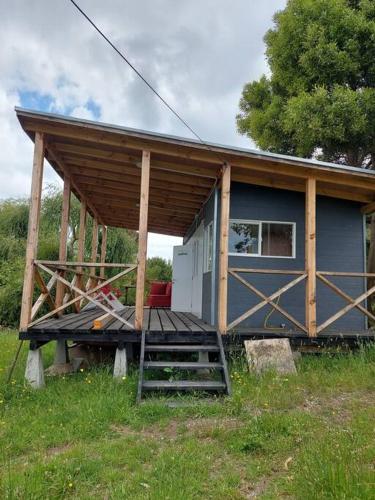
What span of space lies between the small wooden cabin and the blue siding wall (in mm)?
19

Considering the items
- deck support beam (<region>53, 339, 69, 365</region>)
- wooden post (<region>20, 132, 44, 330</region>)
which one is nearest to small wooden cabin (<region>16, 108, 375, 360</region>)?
wooden post (<region>20, 132, 44, 330</region>)

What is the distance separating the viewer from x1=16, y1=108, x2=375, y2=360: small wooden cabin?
514 centimetres

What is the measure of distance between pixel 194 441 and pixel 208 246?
4.63m

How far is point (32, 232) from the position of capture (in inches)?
197

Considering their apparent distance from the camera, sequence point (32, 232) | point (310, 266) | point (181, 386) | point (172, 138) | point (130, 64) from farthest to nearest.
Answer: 1. point (310, 266)
2. point (172, 138)
3. point (32, 232)
4. point (130, 64)
5. point (181, 386)

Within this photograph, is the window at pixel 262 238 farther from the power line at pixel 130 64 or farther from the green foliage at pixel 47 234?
the green foliage at pixel 47 234

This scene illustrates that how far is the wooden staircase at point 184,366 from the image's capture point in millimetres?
4227

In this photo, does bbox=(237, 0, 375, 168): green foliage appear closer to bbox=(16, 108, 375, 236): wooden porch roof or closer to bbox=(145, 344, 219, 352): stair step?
bbox=(16, 108, 375, 236): wooden porch roof

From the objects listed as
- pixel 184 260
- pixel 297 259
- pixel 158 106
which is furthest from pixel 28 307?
pixel 184 260

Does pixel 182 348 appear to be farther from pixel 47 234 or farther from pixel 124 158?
pixel 47 234

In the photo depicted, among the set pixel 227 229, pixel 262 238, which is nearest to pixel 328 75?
pixel 262 238

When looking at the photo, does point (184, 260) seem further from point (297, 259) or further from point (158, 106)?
point (158, 106)

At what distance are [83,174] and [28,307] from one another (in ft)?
10.1

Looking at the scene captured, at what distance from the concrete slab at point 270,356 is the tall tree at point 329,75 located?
480cm
